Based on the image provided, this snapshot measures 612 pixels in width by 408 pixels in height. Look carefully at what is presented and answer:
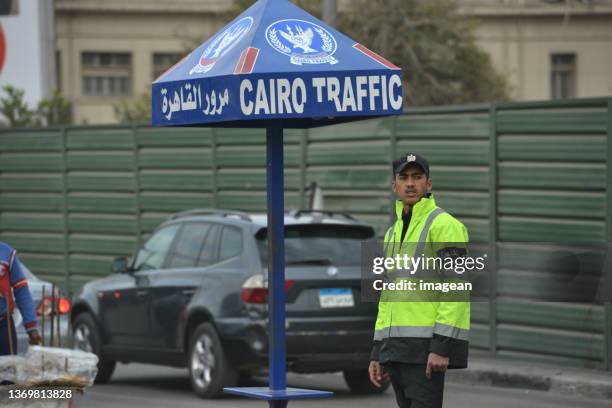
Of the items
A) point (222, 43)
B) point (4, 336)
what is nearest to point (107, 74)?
point (4, 336)

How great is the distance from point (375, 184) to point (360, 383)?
422cm

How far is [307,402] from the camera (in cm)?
1333

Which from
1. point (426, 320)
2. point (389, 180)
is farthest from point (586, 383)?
point (426, 320)

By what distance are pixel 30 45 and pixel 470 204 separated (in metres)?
22.4

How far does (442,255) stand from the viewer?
763 cm

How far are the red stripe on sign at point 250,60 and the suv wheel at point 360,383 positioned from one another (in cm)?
657

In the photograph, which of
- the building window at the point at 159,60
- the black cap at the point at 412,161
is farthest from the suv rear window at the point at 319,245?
the building window at the point at 159,60

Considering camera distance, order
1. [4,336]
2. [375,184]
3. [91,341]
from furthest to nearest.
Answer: [375,184] → [91,341] → [4,336]

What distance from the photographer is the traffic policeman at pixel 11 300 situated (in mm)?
10016

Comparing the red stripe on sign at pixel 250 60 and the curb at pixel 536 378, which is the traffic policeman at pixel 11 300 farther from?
the curb at pixel 536 378

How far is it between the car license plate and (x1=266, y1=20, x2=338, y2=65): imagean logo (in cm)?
512

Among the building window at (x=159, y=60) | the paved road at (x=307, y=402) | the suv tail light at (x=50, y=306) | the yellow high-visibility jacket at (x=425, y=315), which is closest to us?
the yellow high-visibility jacket at (x=425, y=315)

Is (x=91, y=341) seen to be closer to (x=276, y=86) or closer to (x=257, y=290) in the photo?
(x=257, y=290)

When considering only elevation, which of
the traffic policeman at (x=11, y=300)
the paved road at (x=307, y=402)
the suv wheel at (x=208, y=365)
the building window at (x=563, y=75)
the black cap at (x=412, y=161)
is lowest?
the paved road at (x=307, y=402)
